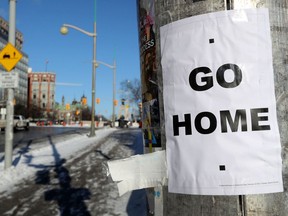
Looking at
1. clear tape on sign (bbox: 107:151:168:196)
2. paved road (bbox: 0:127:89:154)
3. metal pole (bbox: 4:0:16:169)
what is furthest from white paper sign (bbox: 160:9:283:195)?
paved road (bbox: 0:127:89:154)

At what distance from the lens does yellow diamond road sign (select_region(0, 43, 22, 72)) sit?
888 cm

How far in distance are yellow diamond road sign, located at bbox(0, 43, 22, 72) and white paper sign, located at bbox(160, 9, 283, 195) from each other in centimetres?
842

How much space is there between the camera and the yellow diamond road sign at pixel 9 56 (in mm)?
8875

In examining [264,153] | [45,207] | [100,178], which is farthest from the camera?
[100,178]

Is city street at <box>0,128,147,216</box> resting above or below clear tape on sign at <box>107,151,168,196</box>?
below

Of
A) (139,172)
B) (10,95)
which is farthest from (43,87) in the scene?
(139,172)

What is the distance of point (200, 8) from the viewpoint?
148 centimetres

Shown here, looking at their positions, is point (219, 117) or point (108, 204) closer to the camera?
point (219, 117)

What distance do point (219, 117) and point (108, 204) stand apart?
4535mm

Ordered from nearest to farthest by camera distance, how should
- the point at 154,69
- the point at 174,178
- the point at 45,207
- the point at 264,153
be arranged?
the point at 264,153
the point at 174,178
the point at 154,69
the point at 45,207

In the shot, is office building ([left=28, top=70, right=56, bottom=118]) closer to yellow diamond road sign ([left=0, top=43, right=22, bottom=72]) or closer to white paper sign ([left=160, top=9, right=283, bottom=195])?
yellow diamond road sign ([left=0, top=43, right=22, bottom=72])

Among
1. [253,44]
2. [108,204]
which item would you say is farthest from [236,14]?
[108,204]

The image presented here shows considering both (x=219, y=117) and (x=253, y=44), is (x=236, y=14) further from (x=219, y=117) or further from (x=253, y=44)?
(x=219, y=117)

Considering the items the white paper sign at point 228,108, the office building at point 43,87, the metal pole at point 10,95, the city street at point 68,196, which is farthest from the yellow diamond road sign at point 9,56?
the office building at point 43,87
